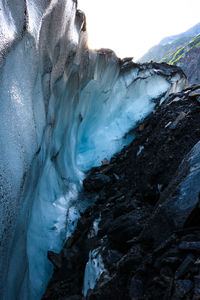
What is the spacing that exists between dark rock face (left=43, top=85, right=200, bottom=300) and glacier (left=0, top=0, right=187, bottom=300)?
0.31 metres

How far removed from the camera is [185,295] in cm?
99

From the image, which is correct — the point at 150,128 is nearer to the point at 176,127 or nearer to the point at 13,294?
the point at 176,127

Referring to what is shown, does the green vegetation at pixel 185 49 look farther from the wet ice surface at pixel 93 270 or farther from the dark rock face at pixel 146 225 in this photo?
the wet ice surface at pixel 93 270

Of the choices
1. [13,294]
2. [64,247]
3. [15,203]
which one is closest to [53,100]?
[15,203]

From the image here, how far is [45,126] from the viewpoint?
2.71 m

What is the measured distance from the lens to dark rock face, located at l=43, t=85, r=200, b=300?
3.92 ft

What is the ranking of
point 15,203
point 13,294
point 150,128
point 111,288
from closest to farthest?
point 111,288 < point 15,203 < point 13,294 < point 150,128

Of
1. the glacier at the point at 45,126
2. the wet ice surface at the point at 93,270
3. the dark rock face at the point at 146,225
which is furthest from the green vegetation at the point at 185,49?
the wet ice surface at the point at 93,270

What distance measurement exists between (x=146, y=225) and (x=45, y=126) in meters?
1.75

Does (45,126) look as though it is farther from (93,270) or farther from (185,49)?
(185,49)

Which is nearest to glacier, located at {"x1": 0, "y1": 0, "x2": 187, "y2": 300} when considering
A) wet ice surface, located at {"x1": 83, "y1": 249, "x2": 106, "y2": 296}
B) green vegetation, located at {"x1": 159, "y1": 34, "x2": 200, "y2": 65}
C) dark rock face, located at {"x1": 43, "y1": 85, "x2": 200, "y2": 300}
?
dark rock face, located at {"x1": 43, "y1": 85, "x2": 200, "y2": 300}

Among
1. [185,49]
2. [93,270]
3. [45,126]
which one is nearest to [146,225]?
[93,270]

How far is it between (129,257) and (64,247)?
60.2 inches

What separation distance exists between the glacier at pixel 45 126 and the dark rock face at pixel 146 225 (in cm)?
31
